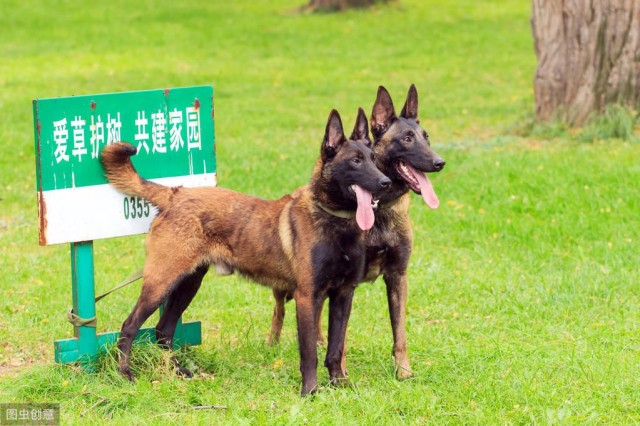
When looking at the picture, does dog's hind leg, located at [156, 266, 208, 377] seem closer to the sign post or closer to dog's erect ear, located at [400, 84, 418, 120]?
the sign post

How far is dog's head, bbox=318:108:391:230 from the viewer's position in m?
5.87

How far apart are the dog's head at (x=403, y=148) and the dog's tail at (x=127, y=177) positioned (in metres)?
1.28

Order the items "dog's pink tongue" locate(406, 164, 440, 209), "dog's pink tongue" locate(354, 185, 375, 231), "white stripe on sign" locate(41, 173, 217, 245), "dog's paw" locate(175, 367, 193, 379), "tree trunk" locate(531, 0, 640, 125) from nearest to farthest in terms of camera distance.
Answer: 1. "dog's pink tongue" locate(354, 185, 375, 231)
2. "white stripe on sign" locate(41, 173, 217, 245)
3. "dog's pink tongue" locate(406, 164, 440, 209)
4. "dog's paw" locate(175, 367, 193, 379)
5. "tree trunk" locate(531, 0, 640, 125)

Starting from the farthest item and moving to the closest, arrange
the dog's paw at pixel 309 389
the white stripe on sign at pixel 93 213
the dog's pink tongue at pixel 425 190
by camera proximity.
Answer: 1. the dog's pink tongue at pixel 425 190
2. the white stripe on sign at pixel 93 213
3. the dog's paw at pixel 309 389

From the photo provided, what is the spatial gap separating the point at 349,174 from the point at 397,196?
55 centimetres

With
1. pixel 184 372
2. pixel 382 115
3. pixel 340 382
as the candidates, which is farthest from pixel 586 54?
pixel 184 372

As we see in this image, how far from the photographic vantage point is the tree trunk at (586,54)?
1170 cm

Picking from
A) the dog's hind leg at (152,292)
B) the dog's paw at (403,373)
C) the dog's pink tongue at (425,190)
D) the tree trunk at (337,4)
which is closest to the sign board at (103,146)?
the dog's hind leg at (152,292)

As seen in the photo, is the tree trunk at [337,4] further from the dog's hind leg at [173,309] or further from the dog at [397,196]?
the dog's hind leg at [173,309]

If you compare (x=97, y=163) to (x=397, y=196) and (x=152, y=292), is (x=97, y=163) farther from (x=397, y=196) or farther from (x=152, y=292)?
(x=397, y=196)

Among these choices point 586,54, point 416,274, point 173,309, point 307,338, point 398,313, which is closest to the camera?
point 307,338


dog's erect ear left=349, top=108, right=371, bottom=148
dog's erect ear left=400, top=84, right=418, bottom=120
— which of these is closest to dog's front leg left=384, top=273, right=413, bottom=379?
dog's erect ear left=349, top=108, right=371, bottom=148

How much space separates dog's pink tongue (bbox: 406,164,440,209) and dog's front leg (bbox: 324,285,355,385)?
0.66 meters

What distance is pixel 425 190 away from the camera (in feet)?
20.6
